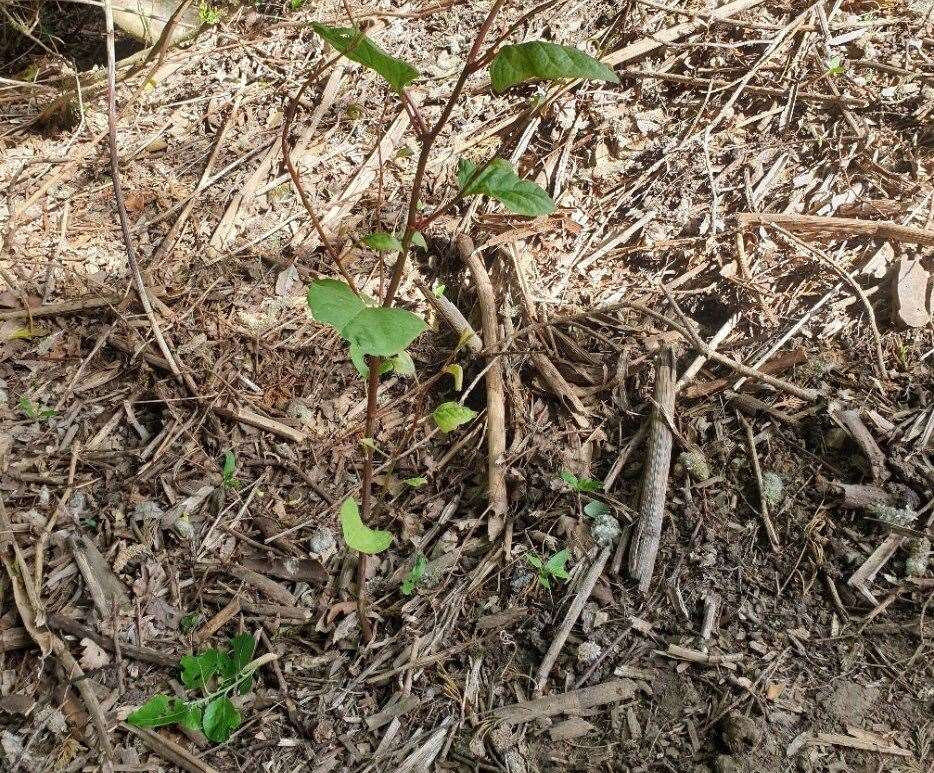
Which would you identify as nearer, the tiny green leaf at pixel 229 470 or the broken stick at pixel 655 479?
the broken stick at pixel 655 479

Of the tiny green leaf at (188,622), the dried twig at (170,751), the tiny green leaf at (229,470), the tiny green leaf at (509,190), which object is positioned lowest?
the dried twig at (170,751)

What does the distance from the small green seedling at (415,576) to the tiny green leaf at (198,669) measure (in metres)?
0.49

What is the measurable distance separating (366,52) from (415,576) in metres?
1.28

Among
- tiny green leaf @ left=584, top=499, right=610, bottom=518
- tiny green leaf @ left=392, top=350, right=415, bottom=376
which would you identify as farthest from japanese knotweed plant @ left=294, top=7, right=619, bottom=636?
tiny green leaf @ left=584, top=499, right=610, bottom=518

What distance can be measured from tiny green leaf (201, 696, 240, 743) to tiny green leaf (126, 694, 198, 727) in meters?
0.04

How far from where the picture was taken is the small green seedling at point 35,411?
2055mm

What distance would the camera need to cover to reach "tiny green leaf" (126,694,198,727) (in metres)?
1.57

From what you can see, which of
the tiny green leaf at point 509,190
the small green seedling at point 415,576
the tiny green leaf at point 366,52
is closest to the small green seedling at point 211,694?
Answer: the small green seedling at point 415,576

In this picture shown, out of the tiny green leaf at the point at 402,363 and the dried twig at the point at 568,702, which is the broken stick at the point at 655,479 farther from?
the tiny green leaf at the point at 402,363

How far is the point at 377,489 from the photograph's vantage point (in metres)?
1.95

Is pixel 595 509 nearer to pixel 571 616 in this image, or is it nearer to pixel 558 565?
pixel 558 565

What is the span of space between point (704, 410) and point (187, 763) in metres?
1.56

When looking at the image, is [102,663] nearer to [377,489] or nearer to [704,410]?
[377,489]

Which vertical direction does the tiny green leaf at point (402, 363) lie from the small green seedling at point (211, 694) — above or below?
above
